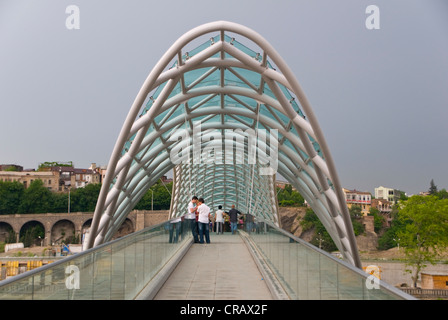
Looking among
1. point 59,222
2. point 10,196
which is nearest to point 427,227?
point 59,222

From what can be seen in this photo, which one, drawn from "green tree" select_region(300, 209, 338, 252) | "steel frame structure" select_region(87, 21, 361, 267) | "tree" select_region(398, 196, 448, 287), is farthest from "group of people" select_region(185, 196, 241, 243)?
"green tree" select_region(300, 209, 338, 252)

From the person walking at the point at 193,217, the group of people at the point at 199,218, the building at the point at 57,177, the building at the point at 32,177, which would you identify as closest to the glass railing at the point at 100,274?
the group of people at the point at 199,218

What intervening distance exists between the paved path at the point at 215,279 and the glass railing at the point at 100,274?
0.73 meters

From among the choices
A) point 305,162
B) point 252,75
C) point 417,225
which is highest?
point 252,75

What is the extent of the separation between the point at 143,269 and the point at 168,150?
24872mm

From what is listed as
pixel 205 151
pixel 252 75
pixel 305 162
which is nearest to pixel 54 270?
pixel 252 75

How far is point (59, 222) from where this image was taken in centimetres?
11419

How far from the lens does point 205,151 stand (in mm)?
42656

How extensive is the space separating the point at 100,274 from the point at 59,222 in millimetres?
115046

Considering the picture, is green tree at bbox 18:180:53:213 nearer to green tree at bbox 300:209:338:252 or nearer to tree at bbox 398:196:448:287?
green tree at bbox 300:209:338:252

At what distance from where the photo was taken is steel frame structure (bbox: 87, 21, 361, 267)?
19500mm

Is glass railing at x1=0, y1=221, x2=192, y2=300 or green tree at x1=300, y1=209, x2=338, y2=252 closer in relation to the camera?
glass railing at x1=0, y1=221, x2=192, y2=300

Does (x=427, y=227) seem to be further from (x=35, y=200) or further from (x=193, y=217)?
(x=35, y=200)
